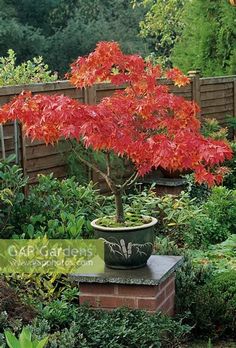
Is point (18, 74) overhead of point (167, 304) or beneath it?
overhead

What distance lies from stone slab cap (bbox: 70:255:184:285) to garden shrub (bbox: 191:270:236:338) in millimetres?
324

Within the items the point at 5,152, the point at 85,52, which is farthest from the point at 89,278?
the point at 85,52

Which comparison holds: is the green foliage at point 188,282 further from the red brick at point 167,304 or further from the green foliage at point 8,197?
the green foliage at point 8,197

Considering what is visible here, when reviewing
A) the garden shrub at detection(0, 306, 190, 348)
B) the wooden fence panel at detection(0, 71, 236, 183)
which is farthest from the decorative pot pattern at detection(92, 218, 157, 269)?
the wooden fence panel at detection(0, 71, 236, 183)

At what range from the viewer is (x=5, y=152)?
23.4ft

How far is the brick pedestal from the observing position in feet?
15.5

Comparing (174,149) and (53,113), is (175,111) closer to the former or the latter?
(174,149)

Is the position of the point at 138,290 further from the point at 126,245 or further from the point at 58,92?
the point at 58,92

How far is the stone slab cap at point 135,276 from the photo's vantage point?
15.4 ft

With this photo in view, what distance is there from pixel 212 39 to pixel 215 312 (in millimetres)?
9720

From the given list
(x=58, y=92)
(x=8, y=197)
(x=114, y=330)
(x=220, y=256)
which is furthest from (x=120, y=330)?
(x=58, y=92)

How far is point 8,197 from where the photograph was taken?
5883 millimetres

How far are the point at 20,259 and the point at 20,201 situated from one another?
36.4 inches

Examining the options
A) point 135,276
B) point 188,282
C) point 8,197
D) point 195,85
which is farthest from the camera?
point 195,85
